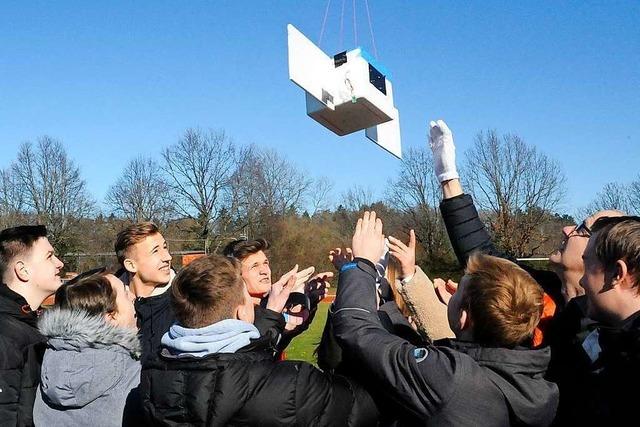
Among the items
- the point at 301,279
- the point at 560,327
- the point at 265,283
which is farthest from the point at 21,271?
the point at 560,327

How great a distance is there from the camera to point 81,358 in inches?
119

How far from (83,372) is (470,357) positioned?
185 cm

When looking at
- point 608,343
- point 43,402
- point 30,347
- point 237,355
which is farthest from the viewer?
point 30,347

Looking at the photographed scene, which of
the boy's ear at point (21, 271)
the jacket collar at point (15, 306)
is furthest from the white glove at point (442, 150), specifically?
the boy's ear at point (21, 271)

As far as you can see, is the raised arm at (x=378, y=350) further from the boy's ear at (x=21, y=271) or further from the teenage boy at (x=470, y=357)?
the boy's ear at (x=21, y=271)

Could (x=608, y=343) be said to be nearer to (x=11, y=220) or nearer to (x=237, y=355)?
(x=237, y=355)

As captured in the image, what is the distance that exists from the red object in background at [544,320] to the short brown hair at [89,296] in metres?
2.17

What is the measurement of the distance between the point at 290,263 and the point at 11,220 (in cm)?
2270

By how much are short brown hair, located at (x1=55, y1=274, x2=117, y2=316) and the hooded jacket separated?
797mm

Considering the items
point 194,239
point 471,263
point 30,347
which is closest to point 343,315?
point 471,263

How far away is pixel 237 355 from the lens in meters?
2.52

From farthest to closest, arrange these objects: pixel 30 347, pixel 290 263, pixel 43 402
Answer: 1. pixel 290 263
2. pixel 30 347
3. pixel 43 402

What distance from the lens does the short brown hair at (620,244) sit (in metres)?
2.33

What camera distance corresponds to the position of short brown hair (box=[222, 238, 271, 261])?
4.53 metres
